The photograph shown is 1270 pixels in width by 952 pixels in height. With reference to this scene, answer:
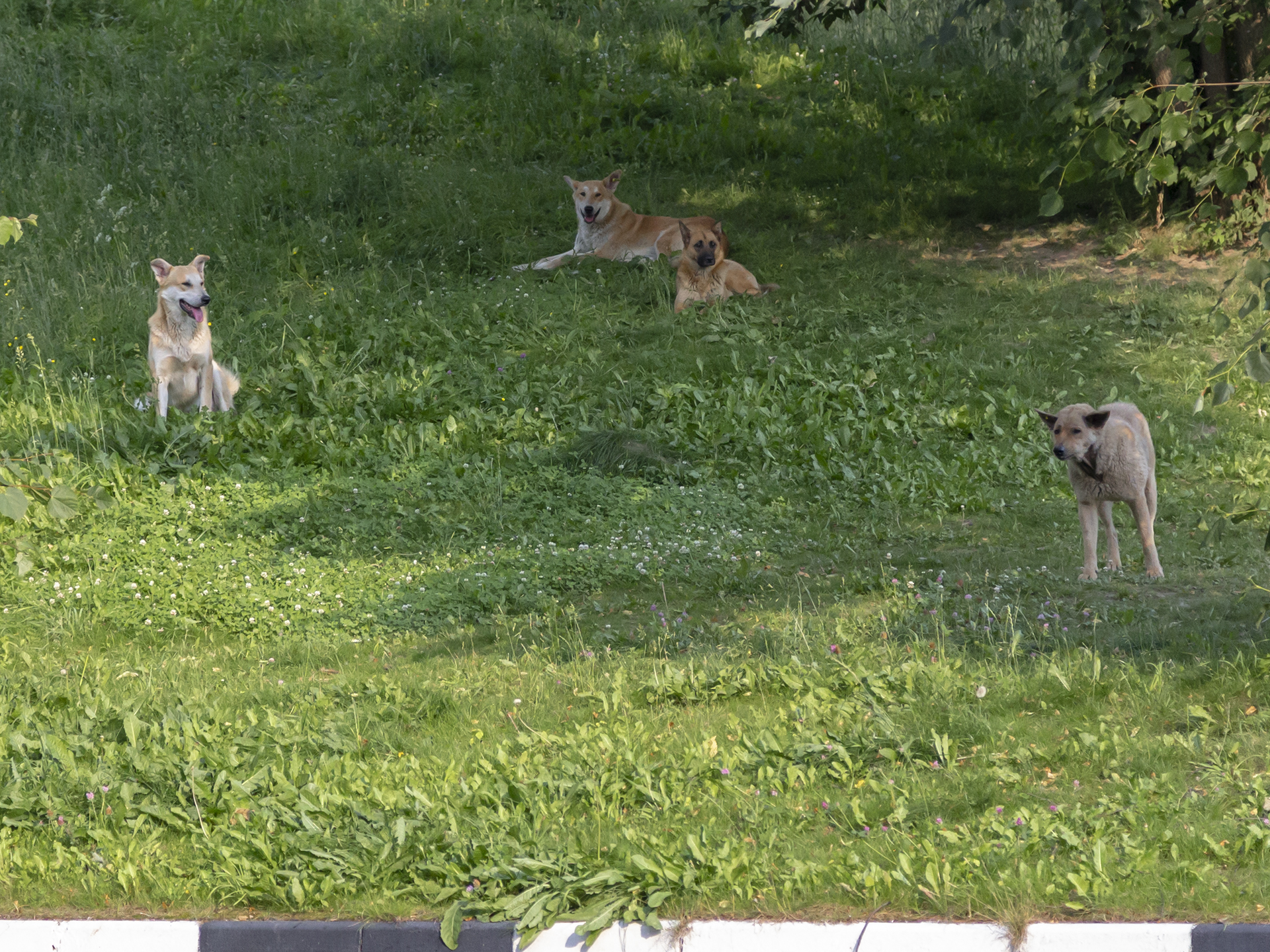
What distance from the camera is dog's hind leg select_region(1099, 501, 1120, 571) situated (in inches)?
294

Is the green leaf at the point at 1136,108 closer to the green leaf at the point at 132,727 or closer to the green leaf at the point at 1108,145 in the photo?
the green leaf at the point at 1108,145

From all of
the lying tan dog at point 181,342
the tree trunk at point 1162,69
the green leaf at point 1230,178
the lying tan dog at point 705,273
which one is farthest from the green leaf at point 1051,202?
the tree trunk at point 1162,69

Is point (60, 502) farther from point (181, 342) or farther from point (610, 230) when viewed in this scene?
point (610, 230)

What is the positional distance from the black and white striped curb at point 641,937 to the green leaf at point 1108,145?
249 cm

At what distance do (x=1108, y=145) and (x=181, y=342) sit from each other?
805 centimetres

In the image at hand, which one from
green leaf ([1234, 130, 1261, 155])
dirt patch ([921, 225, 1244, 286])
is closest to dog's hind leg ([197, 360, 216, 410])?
green leaf ([1234, 130, 1261, 155])

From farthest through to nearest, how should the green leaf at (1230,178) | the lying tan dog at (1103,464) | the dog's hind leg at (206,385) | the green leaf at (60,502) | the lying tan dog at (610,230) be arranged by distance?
the lying tan dog at (610,230) < the dog's hind leg at (206,385) < the lying tan dog at (1103,464) < the green leaf at (60,502) < the green leaf at (1230,178)

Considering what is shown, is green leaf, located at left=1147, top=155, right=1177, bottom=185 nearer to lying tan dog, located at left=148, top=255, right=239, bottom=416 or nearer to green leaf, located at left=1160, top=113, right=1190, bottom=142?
green leaf, located at left=1160, top=113, right=1190, bottom=142

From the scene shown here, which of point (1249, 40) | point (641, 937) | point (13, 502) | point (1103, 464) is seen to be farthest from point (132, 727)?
point (1249, 40)

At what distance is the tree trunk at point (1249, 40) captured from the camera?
13.1 metres

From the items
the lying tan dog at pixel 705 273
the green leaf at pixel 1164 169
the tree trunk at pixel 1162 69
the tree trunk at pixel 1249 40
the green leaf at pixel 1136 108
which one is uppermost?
the tree trunk at pixel 1249 40

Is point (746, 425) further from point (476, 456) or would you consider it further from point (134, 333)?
point (134, 333)

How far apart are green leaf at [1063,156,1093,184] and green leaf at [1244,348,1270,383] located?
3.03 feet

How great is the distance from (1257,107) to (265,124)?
48.9 ft
